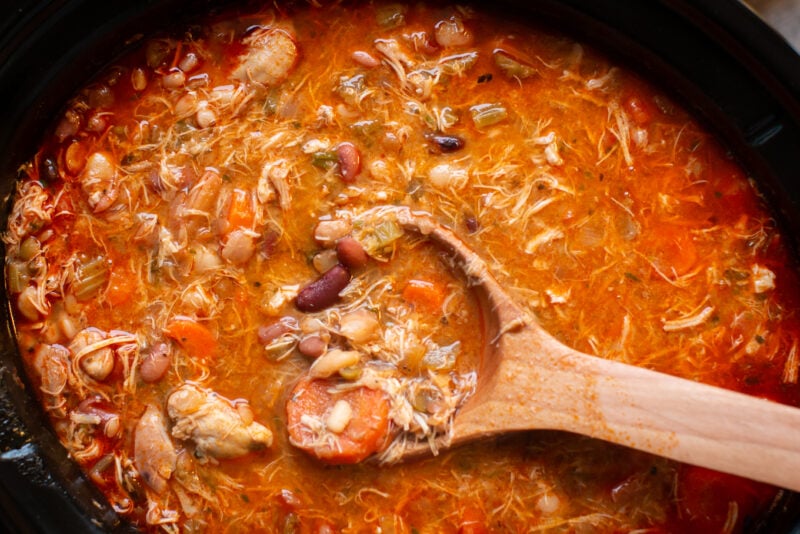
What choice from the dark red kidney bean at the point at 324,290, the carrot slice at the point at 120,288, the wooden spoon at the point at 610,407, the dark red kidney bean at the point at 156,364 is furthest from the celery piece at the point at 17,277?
the wooden spoon at the point at 610,407

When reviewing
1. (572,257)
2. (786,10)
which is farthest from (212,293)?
(786,10)

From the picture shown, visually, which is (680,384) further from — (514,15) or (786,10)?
(786,10)

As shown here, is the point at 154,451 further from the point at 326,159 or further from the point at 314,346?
the point at 326,159

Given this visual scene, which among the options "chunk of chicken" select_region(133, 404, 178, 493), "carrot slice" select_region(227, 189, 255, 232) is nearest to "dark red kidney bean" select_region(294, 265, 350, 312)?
"carrot slice" select_region(227, 189, 255, 232)

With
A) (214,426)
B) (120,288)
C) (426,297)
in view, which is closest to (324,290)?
(426,297)

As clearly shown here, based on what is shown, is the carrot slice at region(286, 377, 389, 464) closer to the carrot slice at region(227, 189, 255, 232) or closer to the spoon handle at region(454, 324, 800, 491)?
the spoon handle at region(454, 324, 800, 491)
